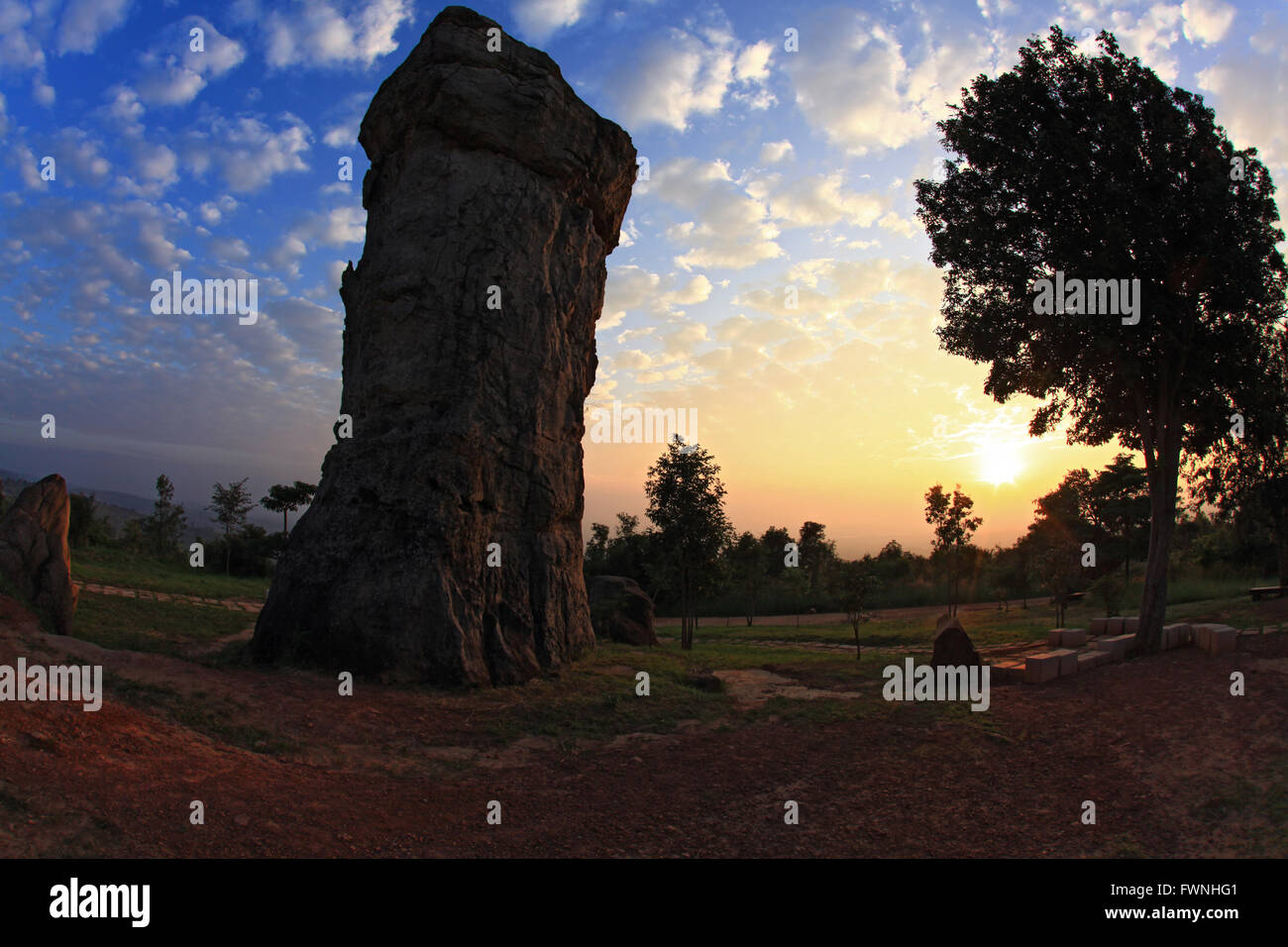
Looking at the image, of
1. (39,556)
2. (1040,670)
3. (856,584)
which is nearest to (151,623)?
(39,556)

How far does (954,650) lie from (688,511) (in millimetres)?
10472

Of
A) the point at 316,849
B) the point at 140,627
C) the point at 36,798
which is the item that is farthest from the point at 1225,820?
the point at 140,627

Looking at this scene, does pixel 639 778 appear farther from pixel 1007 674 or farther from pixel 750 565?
pixel 750 565

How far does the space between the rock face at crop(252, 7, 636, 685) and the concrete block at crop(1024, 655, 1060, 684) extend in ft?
28.7

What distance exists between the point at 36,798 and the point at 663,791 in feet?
17.9

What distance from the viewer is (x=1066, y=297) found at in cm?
1384

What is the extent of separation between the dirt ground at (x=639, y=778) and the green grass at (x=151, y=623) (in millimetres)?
2733

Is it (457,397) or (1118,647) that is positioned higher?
(457,397)

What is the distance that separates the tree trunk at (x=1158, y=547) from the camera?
13578 mm

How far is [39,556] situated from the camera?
1138 centimetres

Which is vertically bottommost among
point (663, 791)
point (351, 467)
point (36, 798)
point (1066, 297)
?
point (663, 791)

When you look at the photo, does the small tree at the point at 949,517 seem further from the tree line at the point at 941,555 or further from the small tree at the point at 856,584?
the small tree at the point at 856,584
